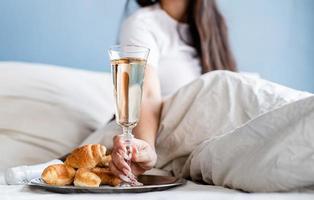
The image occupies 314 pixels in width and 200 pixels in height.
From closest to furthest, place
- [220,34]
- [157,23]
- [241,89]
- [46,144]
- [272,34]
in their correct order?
[241,89], [46,144], [157,23], [220,34], [272,34]

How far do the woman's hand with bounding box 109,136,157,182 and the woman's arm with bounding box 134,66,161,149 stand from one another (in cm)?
16

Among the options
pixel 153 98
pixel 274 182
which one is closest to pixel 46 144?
pixel 153 98

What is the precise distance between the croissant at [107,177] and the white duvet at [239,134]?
0.58 ft

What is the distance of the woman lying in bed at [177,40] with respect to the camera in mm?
1584

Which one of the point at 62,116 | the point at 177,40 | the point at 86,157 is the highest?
the point at 177,40

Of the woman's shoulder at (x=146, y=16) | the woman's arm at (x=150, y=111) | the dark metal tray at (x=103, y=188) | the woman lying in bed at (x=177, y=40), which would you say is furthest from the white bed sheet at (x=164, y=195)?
the woman's shoulder at (x=146, y=16)

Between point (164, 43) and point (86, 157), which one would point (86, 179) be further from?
point (164, 43)

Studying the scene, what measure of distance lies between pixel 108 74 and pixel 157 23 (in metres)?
0.34

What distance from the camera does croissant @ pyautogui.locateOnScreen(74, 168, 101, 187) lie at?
921 millimetres

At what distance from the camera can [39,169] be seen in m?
1.09

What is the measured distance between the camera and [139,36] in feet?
5.17

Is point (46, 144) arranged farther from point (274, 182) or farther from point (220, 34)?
point (274, 182)

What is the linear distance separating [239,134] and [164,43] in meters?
0.73

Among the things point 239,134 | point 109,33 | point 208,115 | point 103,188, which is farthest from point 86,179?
point 109,33
